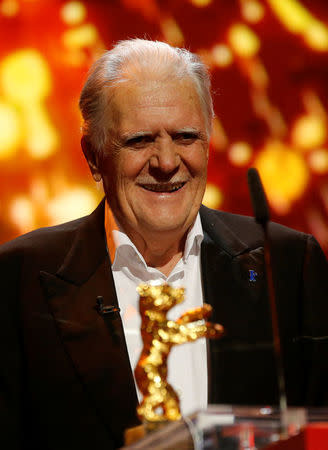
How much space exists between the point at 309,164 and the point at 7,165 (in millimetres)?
1045

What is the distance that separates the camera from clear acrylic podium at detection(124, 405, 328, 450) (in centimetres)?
85

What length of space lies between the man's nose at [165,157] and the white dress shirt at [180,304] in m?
0.21

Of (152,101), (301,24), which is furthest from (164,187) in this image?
(301,24)

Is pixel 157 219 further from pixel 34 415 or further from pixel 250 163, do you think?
pixel 250 163

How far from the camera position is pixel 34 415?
1504 mm

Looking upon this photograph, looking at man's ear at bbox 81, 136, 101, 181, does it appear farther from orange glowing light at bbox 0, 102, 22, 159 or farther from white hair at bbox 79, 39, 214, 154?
orange glowing light at bbox 0, 102, 22, 159

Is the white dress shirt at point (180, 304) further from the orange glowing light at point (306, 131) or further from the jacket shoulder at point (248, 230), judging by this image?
the orange glowing light at point (306, 131)

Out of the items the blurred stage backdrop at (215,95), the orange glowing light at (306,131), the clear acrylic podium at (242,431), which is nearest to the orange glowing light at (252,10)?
the blurred stage backdrop at (215,95)

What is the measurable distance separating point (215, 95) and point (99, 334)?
1146mm

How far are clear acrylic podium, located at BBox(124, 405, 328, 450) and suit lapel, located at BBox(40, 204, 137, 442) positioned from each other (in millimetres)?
540

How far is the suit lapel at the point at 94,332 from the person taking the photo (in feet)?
4.61

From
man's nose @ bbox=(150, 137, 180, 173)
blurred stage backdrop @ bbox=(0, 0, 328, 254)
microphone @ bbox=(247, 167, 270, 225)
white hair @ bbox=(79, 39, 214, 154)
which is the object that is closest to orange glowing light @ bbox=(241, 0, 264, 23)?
blurred stage backdrop @ bbox=(0, 0, 328, 254)

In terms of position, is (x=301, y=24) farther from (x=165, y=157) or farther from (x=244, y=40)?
(x=165, y=157)

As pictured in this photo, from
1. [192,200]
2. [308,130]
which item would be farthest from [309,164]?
[192,200]
